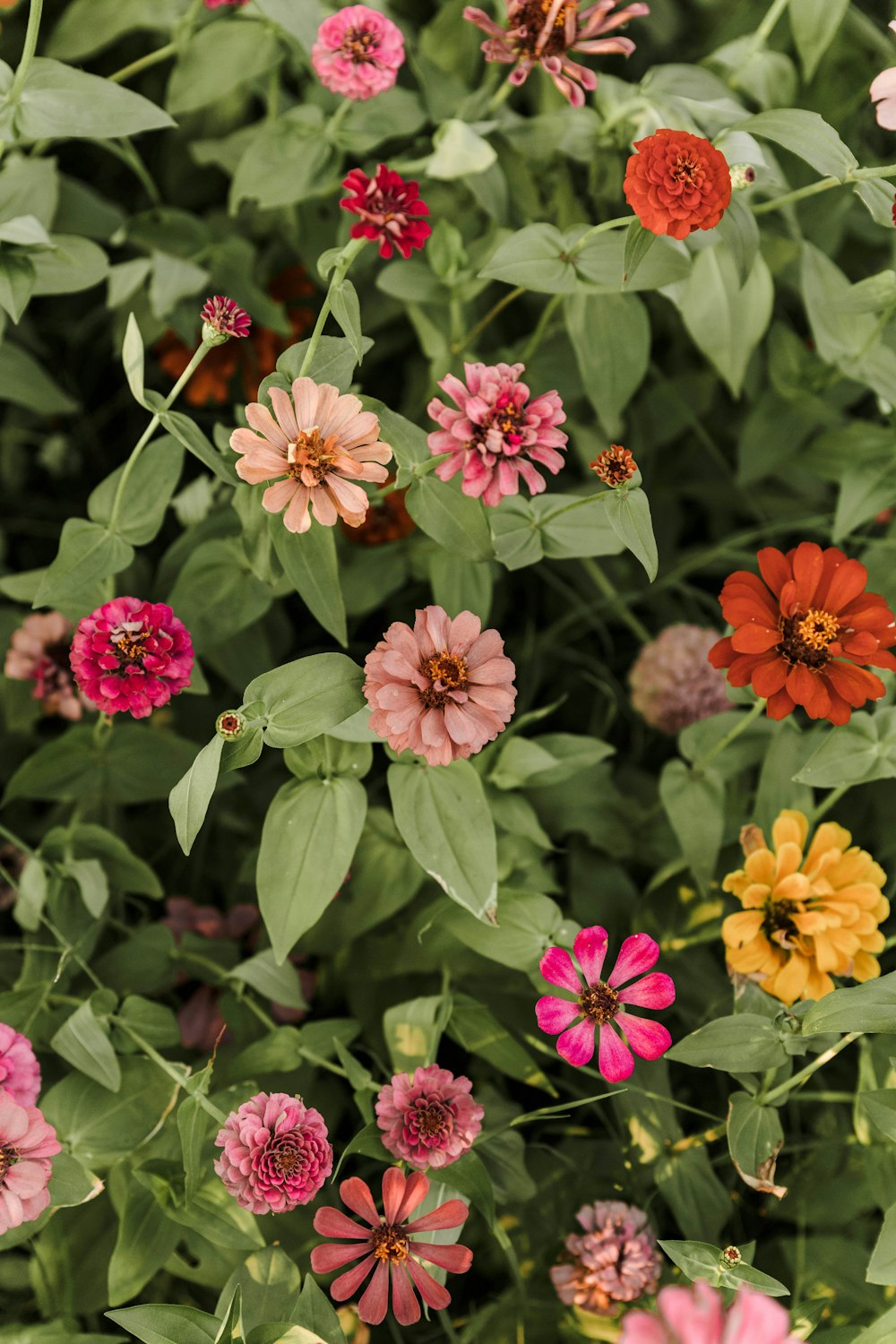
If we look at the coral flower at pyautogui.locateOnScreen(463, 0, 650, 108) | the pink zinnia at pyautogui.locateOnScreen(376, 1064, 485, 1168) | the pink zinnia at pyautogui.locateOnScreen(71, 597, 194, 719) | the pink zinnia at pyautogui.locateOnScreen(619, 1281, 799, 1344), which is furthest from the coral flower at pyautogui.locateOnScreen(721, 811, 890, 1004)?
the coral flower at pyautogui.locateOnScreen(463, 0, 650, 108)

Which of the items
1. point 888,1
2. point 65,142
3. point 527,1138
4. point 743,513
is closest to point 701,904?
point 527,1138

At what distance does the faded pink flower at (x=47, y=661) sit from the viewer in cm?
98

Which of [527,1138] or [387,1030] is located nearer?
[387,1030]

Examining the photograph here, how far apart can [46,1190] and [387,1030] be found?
259mm

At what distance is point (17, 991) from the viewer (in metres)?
0.84

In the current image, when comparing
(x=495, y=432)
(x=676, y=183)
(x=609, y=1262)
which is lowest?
(x=609, y=1262)

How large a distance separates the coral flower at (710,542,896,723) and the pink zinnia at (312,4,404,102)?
0.48m

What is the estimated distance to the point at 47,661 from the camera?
978 millimetres

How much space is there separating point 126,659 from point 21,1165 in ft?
1.05

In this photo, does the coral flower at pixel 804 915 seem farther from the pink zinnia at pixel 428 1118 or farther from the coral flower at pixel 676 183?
the coral flower at pixel 676 183

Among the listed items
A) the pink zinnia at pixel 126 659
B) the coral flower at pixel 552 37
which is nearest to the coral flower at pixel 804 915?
the pink zinnia at pixel 126 659

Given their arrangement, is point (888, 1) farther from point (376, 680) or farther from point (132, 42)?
point (376, 680)

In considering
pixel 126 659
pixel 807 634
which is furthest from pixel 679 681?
pixel 126 659

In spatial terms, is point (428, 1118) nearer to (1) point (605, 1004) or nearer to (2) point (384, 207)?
(1) point (605, 1004)
